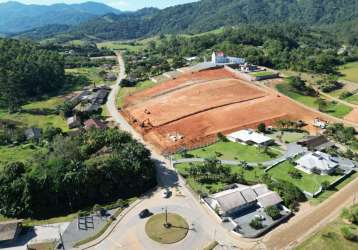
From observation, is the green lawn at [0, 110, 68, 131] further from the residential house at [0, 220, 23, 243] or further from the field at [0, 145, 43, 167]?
the residential house at [0, 220, 23, 243]

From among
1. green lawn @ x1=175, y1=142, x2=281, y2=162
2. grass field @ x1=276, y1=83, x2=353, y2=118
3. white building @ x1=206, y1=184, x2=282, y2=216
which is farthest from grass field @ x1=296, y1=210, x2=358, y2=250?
grass field @ x1=276, y1=83, x2=353, y2=118

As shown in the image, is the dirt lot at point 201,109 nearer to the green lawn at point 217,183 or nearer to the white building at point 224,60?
the green lawn at point 217,183

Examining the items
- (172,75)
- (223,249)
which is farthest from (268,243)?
(172,75)

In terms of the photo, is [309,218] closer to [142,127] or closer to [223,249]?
[223,249]

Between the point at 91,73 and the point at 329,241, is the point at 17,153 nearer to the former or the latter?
the point at 329,241

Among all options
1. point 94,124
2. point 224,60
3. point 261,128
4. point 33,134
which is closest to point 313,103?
point 261,128

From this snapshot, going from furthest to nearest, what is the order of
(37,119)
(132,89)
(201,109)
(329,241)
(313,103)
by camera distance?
1. (132,89)
2. (313,103)
3. (37,119)
4. (201,109)
5. (329,241)
